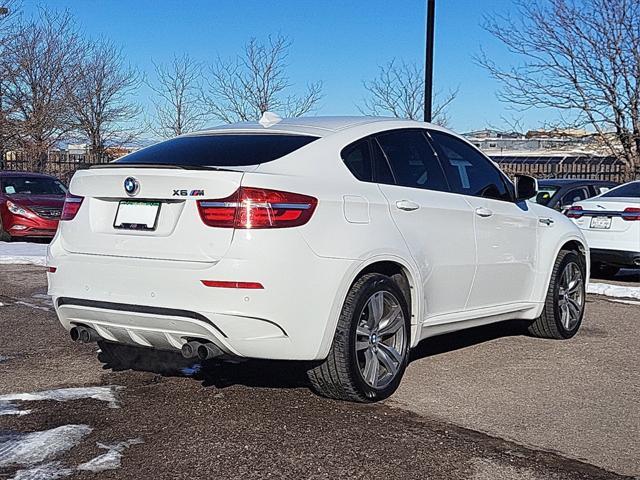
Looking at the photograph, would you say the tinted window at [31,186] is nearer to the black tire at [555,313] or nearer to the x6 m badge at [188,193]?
the black tire at [555,313]

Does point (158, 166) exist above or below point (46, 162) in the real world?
below

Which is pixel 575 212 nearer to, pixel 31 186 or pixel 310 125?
pixel 310 125

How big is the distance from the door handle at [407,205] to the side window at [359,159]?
232 millimetres

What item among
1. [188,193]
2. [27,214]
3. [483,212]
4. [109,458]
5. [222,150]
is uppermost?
[222,150]

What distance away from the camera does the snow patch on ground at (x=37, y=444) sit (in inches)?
161

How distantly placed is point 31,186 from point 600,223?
9.87 meters

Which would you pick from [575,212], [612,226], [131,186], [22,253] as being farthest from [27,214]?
[131,186]

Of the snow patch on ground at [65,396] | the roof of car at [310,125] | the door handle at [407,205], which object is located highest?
the roof of car at [310,125]

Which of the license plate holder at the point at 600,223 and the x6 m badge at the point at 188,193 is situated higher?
the x6 m badge at the point at 188,193

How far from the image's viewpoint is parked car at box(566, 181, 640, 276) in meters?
10.6

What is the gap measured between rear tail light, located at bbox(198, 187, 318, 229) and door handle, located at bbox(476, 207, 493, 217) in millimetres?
1898

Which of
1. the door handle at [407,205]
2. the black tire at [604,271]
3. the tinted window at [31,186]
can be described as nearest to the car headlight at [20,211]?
the tinted window at [31,186]

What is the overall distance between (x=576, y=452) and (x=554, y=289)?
9.29 ft

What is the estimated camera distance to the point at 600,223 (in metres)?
10.9
